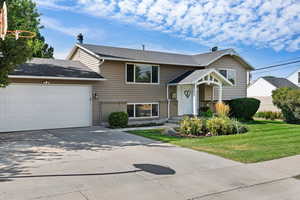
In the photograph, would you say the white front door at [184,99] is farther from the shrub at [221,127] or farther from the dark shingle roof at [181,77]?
the shrub at [221,127]

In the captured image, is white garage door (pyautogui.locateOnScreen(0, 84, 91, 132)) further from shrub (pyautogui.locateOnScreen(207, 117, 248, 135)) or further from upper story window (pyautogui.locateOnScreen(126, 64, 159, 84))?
shrub (pyautogui.locateOnScreen(207, 117, 248, 135))

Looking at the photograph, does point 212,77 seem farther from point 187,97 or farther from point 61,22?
point 61,22

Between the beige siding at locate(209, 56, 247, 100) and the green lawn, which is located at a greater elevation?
the beige siding at locate(209, 56, 247, 100)

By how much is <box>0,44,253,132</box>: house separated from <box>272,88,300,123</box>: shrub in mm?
3240

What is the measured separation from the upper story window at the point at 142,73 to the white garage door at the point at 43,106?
286cm

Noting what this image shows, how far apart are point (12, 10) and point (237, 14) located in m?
12.3

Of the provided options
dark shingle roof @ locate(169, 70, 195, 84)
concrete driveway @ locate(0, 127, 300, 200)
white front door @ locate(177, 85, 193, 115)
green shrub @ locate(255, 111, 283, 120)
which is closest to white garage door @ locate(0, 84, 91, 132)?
concrete driveway @ locate(0, 127, 300, 200)

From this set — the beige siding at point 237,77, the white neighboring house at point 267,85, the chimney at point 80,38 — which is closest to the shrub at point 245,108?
the beige siding at point 237,77

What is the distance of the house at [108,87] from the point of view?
1184 centimetres

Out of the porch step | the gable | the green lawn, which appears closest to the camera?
the green lawn

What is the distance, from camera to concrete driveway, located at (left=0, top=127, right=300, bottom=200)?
165 inches

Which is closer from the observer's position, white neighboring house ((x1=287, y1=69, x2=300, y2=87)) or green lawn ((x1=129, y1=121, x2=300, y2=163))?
green lawn ((x1=129, y1=121, x2=300, y2=163))

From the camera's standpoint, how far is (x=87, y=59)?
50.3 ft

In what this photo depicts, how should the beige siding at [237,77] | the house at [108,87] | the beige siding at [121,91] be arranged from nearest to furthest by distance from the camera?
the house at [108,87] → the beige siding at [121,91] → the beige siding at [237,77]
